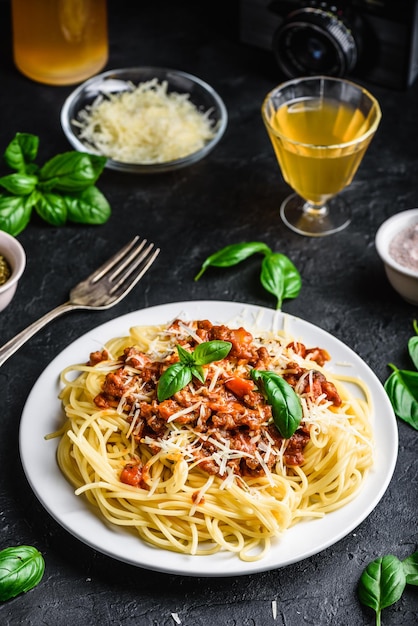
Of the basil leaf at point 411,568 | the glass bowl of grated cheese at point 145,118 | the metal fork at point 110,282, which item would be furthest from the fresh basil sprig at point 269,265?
the basil leaf at point 411,568

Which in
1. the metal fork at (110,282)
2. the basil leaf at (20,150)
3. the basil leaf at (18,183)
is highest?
the basil leaf at (20,150)

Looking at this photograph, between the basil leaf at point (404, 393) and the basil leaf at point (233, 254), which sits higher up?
the basil leaf at point (233, 254)

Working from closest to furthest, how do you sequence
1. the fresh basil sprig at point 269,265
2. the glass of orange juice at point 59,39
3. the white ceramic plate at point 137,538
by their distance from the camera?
the white ceramic plate at point 137,538
the fresh basil sprig at point 269,265
the glass of orange juice at point 59,39

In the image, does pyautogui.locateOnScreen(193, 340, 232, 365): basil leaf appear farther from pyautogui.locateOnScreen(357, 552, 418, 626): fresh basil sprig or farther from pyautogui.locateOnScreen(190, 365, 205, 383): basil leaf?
pyautogui.locateOnScreen(357, 552, 418, 626): fresh basil sprig

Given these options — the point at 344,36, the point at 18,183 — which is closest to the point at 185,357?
the point at 18,183

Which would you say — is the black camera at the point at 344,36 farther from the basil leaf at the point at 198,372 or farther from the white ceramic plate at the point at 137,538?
the basil leaf at the point at 198,372

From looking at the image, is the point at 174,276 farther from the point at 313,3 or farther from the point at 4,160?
the point at 313,3
